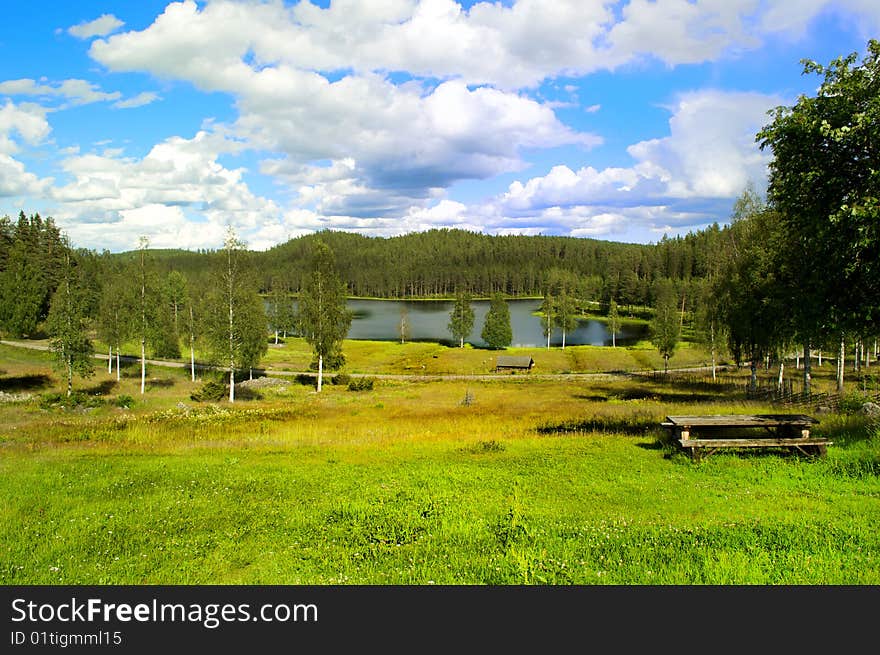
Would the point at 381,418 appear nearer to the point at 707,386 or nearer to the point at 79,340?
the point at 79,340

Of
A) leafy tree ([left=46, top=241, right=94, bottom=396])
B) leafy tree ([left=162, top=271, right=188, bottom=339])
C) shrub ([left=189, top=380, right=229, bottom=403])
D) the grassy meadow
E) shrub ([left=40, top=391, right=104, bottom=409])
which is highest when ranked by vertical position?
leafy tree ([left=162, top=271, right=188, bottom=339])

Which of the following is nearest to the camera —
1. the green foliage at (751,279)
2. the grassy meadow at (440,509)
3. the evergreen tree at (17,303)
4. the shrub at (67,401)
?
the grassy meadow at (440,509)

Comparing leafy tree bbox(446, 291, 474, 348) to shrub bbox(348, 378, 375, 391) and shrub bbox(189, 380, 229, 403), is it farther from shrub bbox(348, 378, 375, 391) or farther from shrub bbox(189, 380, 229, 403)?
shrub bbox(189, 380, 229, 403)

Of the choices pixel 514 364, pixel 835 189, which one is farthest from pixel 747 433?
pixel 514 364

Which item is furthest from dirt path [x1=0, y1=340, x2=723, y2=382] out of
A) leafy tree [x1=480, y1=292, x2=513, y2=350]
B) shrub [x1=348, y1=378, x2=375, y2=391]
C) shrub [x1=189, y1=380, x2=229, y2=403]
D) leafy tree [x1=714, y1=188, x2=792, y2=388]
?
leafy tree [x1=480, y1=292, x2=513, y2=350]

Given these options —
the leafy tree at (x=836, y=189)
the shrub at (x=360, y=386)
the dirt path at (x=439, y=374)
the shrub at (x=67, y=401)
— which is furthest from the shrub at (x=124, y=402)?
the leafy tree at (x=836, y=189)

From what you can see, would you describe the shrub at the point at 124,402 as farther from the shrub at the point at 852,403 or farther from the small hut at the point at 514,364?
the small hut at the point at 514,364

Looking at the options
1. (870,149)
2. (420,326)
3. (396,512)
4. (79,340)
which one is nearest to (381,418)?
(396,512)

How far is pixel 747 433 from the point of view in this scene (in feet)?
59.5

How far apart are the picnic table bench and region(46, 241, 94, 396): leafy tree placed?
48.6 metres

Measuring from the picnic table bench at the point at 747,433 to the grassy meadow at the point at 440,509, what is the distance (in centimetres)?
45

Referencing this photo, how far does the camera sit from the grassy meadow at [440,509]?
815 cm

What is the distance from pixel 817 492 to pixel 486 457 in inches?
342

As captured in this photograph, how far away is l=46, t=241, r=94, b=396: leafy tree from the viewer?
4431 cm
